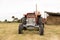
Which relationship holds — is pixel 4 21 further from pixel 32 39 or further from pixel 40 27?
pixel 32 39

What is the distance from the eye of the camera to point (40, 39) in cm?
650

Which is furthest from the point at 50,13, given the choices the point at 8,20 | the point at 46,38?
the point at 46,38

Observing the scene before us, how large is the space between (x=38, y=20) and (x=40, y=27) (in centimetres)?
45

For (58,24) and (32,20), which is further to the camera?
(58,24)

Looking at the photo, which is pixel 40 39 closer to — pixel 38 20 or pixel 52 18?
pixel 38 20

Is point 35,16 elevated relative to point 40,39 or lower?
elevated

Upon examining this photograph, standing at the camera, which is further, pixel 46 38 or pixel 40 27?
pixel 40 27

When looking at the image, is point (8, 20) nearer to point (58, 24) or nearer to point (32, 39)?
point (58, 24)

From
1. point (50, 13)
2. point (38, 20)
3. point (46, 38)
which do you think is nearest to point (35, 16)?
point (38, 20)

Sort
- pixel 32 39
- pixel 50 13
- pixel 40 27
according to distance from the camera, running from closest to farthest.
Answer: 1. pixel 32 39
2. pixel 40 27
3. pixel 50 13

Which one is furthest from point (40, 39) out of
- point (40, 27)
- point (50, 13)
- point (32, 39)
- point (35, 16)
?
point (50, 13)

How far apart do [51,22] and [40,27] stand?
338 centimetres

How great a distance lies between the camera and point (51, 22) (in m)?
10.6

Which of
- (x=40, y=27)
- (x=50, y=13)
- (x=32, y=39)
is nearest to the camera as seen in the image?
(x=32, y=39)
